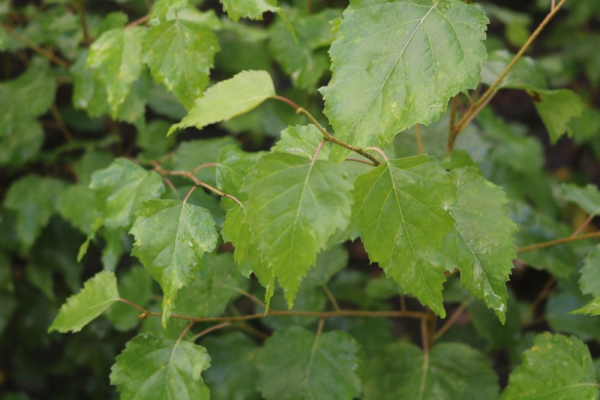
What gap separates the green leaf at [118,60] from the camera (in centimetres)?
109

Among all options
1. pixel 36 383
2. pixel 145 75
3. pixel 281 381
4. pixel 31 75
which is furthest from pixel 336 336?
pixel 36 383

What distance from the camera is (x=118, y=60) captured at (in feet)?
3.60

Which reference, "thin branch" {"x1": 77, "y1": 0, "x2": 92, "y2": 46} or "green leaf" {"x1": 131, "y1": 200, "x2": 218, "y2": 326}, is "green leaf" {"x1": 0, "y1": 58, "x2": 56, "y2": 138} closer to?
"thin branch" {"x1": 77, "y1": 0, "x2": 92, "y2": 46}

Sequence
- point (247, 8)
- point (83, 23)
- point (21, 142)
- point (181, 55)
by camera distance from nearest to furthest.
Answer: point (247, 8), point (181, 55), point (83, 23), point (21, 142)

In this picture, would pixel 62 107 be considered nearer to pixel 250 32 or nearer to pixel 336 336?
pixel 250 32

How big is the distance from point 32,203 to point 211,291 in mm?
736

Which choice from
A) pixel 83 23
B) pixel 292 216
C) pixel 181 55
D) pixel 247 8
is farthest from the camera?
pixel 83 23

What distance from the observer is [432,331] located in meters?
1.25

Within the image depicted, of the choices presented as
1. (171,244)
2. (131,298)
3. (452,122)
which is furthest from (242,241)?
(131,298)

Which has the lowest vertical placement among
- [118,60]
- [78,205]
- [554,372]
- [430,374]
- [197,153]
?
[430,374]

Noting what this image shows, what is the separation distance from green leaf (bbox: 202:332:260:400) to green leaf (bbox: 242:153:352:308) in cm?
71

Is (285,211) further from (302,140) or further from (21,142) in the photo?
(21,142)

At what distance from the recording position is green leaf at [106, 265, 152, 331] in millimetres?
1242

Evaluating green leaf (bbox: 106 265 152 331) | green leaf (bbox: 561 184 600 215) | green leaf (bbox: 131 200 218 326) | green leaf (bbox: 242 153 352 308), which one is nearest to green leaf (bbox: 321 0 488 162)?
green leaf (bbox: 242 153 352 308)
